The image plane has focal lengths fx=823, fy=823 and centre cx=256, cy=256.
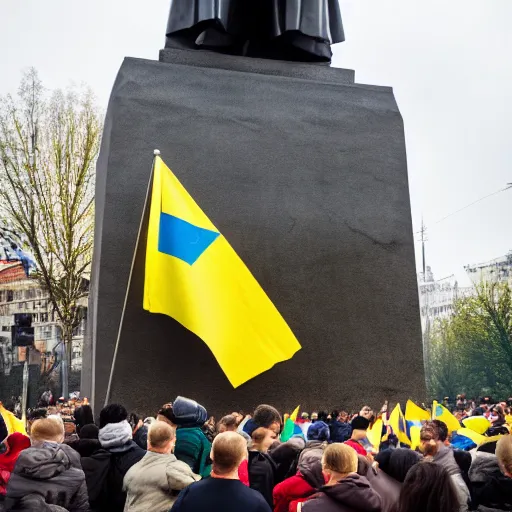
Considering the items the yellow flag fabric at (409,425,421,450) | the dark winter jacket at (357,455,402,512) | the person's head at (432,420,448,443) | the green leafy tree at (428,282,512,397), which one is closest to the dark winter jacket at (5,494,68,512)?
the dark winter jacket at (357,455,402,512)

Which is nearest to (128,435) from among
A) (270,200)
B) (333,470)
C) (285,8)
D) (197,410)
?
→ (197,410)

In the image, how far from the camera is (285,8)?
10570 mm

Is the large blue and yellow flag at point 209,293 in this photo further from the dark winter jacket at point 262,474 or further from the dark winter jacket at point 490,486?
the dark winter jacket at point 490,486

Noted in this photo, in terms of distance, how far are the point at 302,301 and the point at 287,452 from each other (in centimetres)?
434

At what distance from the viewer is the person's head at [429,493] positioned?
11.5 ft

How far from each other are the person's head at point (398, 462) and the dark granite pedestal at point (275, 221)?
182 inches

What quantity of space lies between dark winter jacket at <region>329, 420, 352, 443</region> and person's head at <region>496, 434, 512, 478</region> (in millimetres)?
3199

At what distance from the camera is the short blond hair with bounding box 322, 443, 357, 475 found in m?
3.82

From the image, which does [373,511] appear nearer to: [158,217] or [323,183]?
[158,217]

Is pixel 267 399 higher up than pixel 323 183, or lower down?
lower down

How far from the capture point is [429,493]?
3.54 m

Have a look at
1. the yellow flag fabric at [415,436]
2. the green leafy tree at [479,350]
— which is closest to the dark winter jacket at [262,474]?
the yellow flag fabric at [415,436]

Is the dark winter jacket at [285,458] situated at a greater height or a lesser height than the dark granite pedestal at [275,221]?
lesser

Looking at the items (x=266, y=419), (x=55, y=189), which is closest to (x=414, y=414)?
(x=266, y=419)
